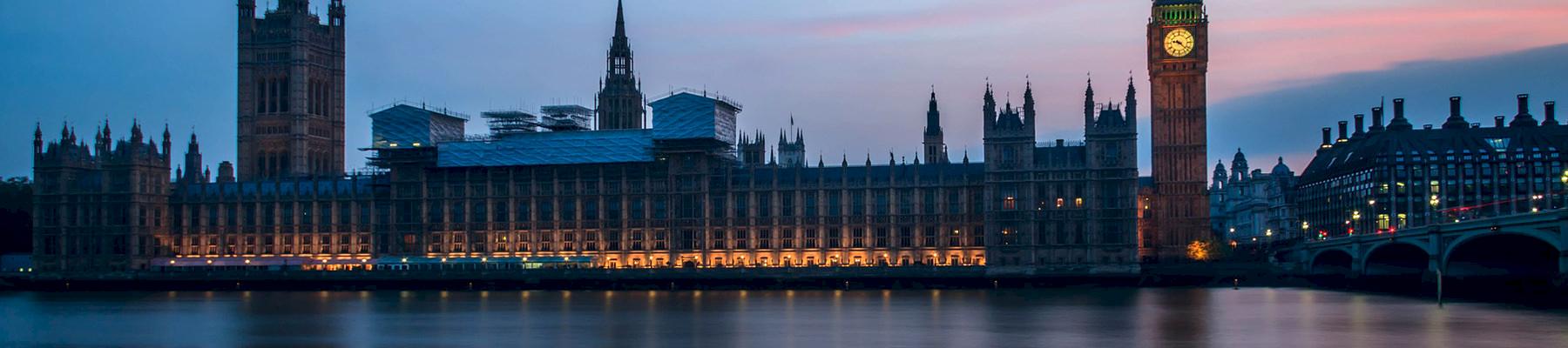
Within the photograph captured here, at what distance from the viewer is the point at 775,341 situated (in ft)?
240

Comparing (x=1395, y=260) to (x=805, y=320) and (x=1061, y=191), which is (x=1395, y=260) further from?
(x=805, y=320)

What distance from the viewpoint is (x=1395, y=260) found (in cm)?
13612

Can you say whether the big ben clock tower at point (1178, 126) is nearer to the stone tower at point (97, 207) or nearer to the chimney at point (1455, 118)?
the chimney at point (1455, 118)

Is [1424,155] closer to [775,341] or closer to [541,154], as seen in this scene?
[541,154]

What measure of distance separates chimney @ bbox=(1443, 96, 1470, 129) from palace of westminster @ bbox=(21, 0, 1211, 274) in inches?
1761

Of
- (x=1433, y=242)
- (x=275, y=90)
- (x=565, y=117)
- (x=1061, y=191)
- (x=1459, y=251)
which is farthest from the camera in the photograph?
(x=275, y=90)

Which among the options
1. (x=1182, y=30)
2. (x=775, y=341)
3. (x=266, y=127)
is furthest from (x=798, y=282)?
(x=266, y=127)

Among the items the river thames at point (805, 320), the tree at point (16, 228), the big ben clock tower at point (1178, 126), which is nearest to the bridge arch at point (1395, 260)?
the river thames at point (805, 320)

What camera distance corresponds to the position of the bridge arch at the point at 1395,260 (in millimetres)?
124694

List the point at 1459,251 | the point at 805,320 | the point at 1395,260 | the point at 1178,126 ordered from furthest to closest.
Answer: the point at 1178,126
the point at 1395,260
the point at 1459,251
the point at 805,320

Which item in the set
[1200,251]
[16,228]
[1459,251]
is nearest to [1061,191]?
[1200,251]

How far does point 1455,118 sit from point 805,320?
121054 mm

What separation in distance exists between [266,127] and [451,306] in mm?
90504

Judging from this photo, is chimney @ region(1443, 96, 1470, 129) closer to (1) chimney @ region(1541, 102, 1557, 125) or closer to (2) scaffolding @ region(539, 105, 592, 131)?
(1) chimney @ region(1541, 102, 1557, 125)
